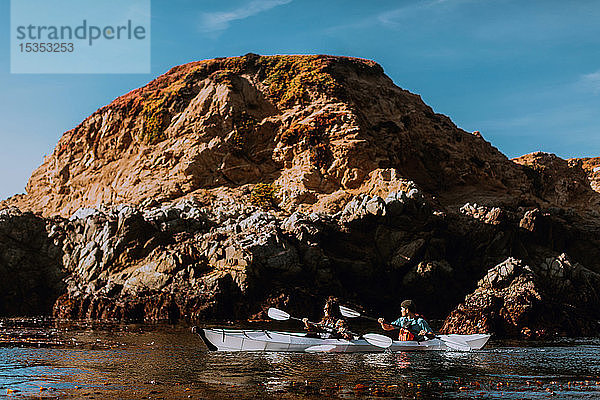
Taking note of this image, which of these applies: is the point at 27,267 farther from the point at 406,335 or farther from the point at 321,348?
the point at 406,335

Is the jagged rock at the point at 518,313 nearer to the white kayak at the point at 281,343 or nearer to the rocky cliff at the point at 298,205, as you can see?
the rocky cliff at the point at 298,205

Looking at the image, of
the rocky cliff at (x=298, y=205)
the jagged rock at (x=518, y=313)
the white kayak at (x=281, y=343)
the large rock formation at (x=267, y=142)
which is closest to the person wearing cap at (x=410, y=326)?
the white kayak at (x=281, y=343)

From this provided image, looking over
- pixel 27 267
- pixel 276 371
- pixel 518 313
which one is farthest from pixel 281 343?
pixel 27 267

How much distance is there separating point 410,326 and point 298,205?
24.2 metres

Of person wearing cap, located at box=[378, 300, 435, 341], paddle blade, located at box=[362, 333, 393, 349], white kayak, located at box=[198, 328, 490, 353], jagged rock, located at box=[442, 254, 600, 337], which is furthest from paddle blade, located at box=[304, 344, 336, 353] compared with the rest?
jagged rock, located at box=[442, 254, 600, 337]

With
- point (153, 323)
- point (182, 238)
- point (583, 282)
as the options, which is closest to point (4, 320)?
point (153, 323)

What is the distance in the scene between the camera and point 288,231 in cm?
3638

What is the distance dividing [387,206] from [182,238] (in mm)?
13046

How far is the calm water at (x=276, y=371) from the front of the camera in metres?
12.0

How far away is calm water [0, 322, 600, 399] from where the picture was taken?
39.4 ft

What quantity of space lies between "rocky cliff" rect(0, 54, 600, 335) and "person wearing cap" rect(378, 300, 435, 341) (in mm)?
5657

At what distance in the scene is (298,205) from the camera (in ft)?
145

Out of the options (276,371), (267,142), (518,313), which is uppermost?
(267,142)

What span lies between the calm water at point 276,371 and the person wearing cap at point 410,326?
117 cm
